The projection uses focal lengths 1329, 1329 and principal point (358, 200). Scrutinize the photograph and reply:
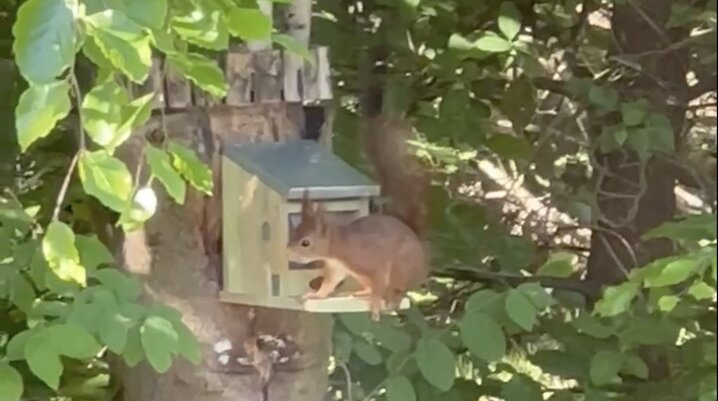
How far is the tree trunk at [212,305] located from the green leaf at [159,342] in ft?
0.55

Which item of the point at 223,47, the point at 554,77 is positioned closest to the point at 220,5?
the point at 223,47

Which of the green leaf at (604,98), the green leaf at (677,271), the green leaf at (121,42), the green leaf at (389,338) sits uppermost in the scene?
the green leaf at (121,42)

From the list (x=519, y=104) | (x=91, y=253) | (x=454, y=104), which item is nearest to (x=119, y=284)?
(x=91, y=253)

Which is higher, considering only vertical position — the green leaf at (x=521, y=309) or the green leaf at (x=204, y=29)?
the green leaf at (x=204, y=29)

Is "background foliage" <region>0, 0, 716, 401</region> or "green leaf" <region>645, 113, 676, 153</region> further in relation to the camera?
"green leaf" <region>645, 113, 676, 153</region>

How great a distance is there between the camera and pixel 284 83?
1204 mm

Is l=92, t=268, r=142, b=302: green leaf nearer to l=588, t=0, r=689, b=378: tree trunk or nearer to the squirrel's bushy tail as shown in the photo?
the squirrel's bushy tail

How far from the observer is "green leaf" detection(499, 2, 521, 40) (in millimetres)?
1445

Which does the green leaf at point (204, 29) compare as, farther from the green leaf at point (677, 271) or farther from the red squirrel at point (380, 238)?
the green leaf at point (677, 271)

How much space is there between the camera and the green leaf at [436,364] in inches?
51.3

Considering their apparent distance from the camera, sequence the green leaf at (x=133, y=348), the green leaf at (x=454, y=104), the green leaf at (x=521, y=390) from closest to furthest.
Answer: the green leaf at (x=133, y=348)
the green leaf at (x=521, y=390)
the green leaf at (x=454, y=104)

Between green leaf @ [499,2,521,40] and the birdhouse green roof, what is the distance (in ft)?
1.08

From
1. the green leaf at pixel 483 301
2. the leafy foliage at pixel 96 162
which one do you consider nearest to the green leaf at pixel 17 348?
the leafy foliage at pixel 96 162

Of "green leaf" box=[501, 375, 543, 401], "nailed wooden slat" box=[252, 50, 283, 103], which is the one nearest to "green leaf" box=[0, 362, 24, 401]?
"nailed wooden slat" box=[252, 50, 283, 103]
